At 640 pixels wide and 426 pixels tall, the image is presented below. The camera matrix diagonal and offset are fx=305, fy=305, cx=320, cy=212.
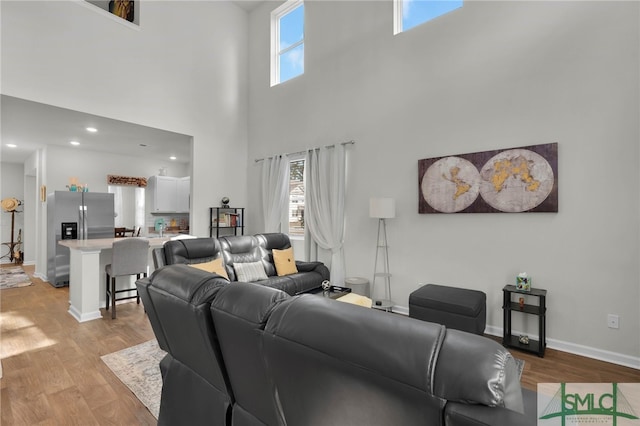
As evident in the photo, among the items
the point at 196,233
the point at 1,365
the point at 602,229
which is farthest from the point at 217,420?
the point at 196,233

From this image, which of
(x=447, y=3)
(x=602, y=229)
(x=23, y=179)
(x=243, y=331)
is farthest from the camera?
(x=23, y=179)

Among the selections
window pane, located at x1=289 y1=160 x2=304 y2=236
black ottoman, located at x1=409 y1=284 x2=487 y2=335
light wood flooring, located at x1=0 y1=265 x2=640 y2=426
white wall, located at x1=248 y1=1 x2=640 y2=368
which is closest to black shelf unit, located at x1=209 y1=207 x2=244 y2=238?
window pane, located at x1=289 y1=160 x2=304 y2=236

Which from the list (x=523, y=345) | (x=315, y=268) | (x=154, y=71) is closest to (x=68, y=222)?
(x=154, y=71)

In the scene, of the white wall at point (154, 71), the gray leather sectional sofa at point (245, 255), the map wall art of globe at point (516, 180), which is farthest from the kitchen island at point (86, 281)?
the map wall art of globe at point (516, 180)

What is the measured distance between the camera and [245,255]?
4.09m

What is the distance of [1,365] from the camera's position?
2584mm

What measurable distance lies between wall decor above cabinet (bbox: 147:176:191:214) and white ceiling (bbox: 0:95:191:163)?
619 millimetres

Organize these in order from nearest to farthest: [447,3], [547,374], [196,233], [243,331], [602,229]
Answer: [243,331] → [547,374] → [602,229] → [447,3] → [196,233]

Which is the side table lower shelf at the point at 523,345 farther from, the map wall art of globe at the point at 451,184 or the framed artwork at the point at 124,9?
the framed artwork at the point at 124,9

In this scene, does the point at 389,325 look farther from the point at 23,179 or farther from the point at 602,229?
the point at 23,179

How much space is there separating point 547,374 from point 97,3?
727 cm

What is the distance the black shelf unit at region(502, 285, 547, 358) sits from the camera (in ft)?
9.30

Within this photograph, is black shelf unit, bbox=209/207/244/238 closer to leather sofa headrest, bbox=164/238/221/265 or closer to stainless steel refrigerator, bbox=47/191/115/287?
leather sofa headrest, bbox=164/238/221/265

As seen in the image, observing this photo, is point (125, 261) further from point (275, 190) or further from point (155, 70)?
point (155, 70)
